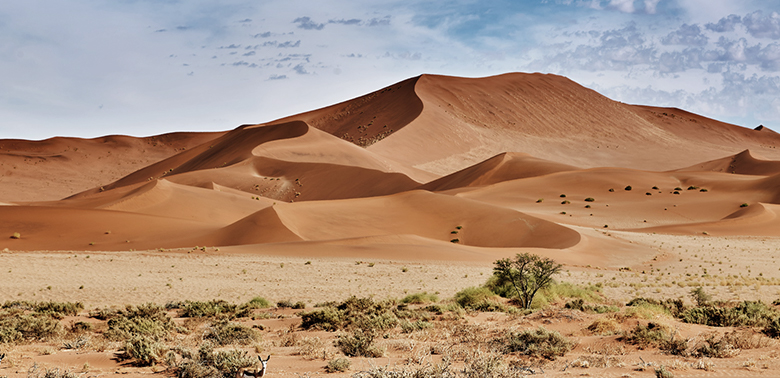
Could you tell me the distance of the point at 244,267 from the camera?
26.3m

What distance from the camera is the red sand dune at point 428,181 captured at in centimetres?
3691

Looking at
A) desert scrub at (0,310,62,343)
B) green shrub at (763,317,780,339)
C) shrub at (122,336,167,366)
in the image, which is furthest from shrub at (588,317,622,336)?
desert scrub at (0,310,62,343)

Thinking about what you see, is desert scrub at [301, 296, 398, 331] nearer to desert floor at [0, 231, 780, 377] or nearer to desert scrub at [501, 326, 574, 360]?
desert floor at [0, 231, 780, 377]

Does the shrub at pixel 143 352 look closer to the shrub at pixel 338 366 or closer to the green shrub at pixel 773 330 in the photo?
the shrub at pixel 338 366

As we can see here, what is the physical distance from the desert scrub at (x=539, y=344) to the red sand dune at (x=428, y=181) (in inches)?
808

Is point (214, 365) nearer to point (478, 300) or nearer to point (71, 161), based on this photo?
point (478, 300)

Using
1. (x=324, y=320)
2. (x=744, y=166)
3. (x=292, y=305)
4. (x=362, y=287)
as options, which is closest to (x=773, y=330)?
(x=324, y=320)

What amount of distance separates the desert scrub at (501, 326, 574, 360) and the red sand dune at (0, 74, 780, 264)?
20522 millimetres

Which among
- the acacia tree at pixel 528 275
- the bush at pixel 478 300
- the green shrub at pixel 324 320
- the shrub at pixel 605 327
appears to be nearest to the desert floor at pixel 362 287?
the shrub at pixel 605 327

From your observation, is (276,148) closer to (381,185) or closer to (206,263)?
(381,185)

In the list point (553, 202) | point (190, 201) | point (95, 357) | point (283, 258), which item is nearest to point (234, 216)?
point (190, 201)

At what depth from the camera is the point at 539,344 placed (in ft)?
29.9

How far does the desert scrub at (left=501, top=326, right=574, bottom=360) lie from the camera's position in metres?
8.77

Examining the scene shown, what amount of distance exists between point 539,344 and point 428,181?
68193mm
